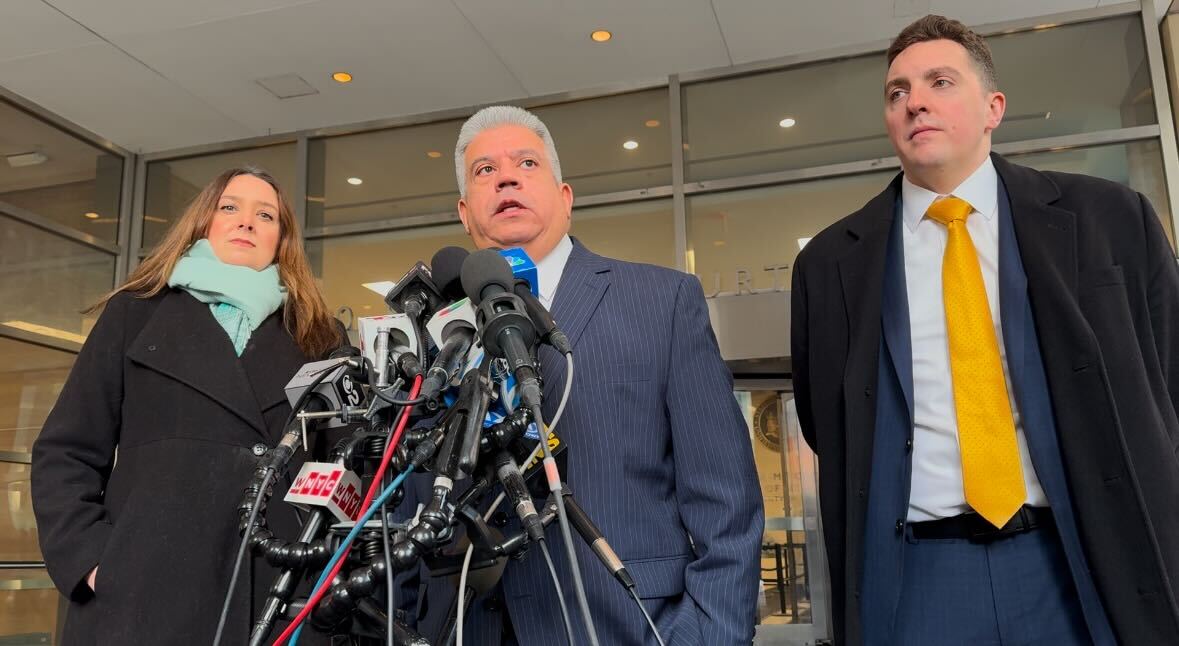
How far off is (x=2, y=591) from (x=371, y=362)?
464cm

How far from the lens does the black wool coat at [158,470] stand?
1869 millimetres

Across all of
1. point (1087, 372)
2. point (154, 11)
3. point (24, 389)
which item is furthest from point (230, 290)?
point (24, 389)

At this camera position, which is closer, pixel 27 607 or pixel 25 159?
pixel 27 607

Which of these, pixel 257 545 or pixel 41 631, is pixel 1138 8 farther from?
pixel 41 631

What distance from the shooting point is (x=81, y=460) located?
6.61 feet

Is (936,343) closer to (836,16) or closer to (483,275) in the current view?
(483,275)

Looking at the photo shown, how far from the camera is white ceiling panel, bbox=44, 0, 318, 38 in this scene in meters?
4.32

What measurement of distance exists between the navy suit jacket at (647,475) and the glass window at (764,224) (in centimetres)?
306

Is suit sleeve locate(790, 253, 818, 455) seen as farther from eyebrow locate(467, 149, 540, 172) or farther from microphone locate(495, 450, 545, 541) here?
microphone locate(495, 450, 545, 541)

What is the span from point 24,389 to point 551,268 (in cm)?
443

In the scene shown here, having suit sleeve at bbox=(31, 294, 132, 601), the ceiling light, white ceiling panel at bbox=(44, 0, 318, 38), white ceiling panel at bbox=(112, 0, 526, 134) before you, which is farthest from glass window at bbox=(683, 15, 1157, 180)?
the ceiling light

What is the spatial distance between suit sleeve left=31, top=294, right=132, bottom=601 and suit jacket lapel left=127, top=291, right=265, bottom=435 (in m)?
0.08

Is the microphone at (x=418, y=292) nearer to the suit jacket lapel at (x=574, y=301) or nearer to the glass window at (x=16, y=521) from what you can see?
the suit jacket lapel at (x=574, y=301)

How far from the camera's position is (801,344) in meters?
2.11
